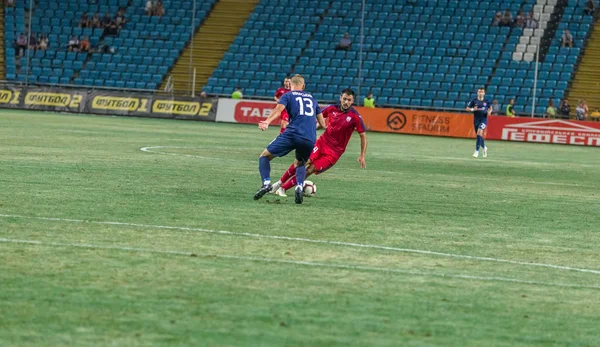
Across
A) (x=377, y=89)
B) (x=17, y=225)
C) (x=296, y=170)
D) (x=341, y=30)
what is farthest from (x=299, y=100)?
(x=341, y=30)

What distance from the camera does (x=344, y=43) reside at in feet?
188

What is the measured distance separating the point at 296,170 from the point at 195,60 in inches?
1732

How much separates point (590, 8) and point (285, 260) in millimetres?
48613

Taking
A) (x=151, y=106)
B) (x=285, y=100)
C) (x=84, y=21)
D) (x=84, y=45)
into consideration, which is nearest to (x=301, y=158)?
(x=285, y=100)

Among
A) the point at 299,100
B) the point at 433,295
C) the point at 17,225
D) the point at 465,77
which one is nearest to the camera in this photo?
the point at 433,295

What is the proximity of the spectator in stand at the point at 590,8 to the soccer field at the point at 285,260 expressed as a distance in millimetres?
35758

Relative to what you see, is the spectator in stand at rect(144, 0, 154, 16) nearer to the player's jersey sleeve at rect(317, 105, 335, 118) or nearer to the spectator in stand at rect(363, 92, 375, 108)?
the spectator in stand at rect(363, 92, 375, 108)

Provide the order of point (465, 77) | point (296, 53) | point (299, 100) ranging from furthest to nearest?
point (296, 53) → point (465, 77) → point (299, 100)

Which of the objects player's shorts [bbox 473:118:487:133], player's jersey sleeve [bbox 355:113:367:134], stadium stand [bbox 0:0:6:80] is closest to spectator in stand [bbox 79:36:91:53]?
stadium stand [bbox 0:0:6:80]

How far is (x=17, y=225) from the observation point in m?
11.7

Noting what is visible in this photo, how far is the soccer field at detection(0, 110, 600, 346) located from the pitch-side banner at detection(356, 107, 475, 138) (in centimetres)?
2528

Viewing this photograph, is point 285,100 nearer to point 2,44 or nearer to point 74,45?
point 74,45

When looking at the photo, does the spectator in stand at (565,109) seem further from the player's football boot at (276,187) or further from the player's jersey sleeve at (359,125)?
the player's football boot at (276,187)

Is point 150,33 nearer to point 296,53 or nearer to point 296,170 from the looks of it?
point 296,53
